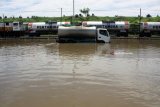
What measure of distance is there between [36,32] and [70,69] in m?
38.0

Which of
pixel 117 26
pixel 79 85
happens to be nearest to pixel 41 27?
pixel 117 26

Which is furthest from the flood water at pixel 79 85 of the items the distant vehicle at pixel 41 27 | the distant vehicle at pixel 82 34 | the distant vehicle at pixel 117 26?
the distant vehicle at pixel 41 27

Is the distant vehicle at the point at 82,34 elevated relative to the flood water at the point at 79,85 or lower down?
elevated

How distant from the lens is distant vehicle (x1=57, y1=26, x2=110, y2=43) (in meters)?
35.8

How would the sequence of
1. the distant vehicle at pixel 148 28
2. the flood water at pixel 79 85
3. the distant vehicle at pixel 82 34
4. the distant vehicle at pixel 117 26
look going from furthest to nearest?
the distant vehicle at pixel 117 26
the distant vehicle at pixel 148 28
the distant vehicle at pixel 82 34
the flood water at pixel 79 85

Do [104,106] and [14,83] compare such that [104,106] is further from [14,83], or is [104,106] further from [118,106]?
[14,83]

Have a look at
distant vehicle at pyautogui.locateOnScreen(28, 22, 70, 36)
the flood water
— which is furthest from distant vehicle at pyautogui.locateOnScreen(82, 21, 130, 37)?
the flood water

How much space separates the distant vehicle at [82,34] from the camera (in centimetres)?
3575

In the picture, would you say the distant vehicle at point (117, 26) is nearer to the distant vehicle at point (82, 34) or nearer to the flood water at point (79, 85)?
the distant vehicle at point (82, 34)

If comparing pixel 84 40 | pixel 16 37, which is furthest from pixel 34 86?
pixel 16 37

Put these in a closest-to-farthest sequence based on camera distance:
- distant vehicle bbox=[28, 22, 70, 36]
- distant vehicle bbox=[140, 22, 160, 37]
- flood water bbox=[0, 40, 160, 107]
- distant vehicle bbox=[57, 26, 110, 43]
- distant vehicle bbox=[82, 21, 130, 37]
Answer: flood water bbox=[0, 40, 160, 107] < distant vehicle bbox=[57, 26, 110, 43] < distant vehicle bbox=[140, 22, 160, 37] < distant vehicle bbox=[82, 21, 130, 37] < distant vehicle bbox=[28, 22, 70, 36]

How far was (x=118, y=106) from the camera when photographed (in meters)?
9.25

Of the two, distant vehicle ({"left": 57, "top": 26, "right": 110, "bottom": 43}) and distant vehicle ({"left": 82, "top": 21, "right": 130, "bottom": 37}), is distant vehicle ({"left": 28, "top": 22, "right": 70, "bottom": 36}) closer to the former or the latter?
distant vehicle ({"left": 82, "top": 21, "right": 130, "bottom": 37})

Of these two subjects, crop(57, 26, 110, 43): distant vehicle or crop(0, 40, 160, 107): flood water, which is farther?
crop(57, 26, 110, 43): distant vehicle
